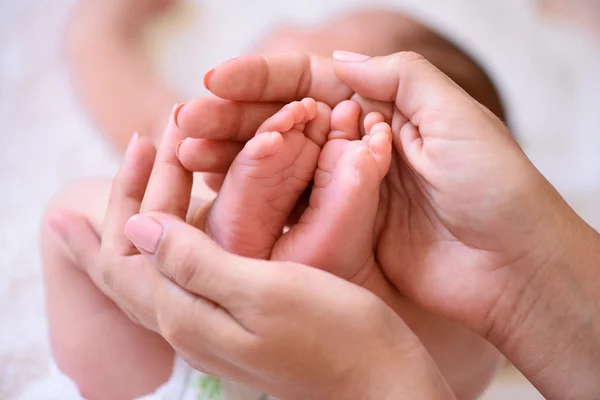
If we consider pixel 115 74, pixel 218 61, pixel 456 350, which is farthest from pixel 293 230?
pixel 218 61

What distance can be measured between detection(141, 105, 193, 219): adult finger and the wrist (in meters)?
0.40

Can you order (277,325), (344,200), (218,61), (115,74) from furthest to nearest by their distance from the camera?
(218,61), (115,74), (344,200), (277,325)

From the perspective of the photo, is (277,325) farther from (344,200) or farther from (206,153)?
(206,153)

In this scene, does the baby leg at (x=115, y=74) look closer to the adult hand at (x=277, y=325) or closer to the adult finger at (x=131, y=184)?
the adult finger at (x=131, y=184)

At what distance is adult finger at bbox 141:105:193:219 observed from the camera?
0.70 metres

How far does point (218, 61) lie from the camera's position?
133cm

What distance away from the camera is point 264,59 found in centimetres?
67

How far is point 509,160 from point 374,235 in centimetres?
20

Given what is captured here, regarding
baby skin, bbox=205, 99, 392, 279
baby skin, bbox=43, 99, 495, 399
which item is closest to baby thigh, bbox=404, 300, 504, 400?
baby skin, bbox=43, 99, 495, 399

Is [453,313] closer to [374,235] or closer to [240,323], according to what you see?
[374,235]

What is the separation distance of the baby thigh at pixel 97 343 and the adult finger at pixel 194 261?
0.29 meters

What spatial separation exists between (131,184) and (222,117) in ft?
0.57

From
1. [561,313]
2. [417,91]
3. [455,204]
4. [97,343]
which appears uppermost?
[417,91]

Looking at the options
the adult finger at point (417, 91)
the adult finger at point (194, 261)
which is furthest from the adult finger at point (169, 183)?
the adult finger at point (417, 91)
